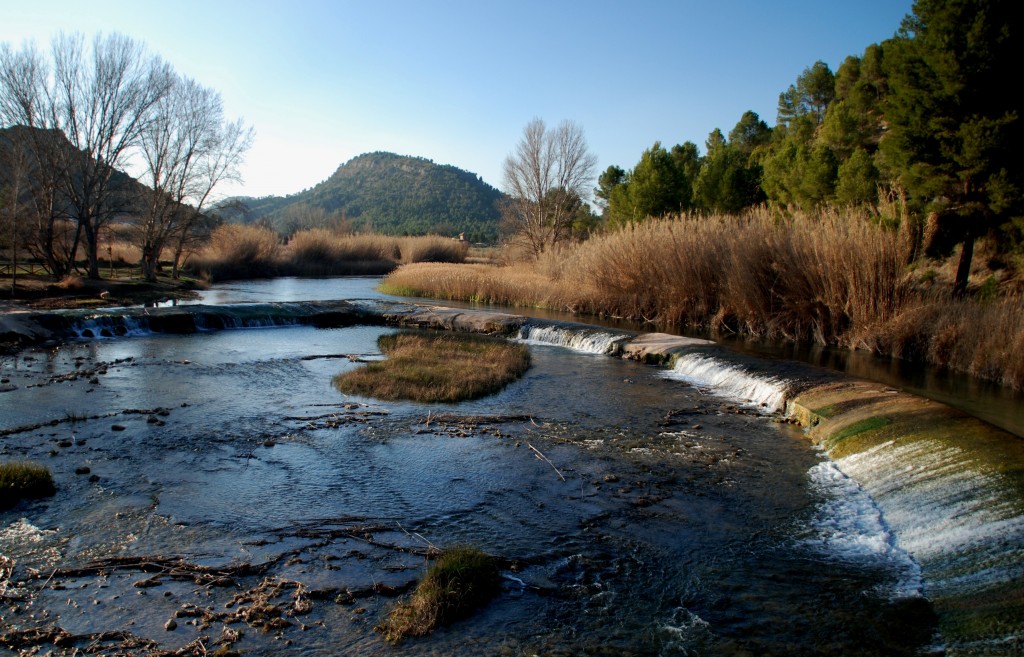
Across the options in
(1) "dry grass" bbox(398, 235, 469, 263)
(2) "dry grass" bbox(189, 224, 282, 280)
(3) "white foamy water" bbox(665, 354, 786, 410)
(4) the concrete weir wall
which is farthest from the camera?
(1) "dry grass" bbox(398, 235, 469, 263)

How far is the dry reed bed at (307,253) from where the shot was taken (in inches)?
1453

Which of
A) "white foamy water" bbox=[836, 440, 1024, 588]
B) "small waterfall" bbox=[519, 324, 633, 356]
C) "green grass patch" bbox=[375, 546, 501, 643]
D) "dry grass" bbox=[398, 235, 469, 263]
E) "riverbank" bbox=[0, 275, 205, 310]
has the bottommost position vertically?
"green grass patch" bbox=[375, 546, 501, 643]

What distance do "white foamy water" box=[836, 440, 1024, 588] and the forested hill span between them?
83542 mm

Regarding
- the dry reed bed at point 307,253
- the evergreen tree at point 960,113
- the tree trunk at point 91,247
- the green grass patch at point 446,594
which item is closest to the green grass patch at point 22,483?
the green grass patch at point 446,594

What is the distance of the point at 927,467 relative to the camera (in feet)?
20.2

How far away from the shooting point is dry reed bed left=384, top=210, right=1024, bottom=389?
1126 cm

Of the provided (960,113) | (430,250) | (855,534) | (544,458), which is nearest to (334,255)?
(430,250)

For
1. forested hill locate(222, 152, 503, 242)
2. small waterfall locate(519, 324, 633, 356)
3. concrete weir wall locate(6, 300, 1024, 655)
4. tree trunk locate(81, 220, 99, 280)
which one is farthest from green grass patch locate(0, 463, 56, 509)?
forested hill locate(222, 152, 503, 242)

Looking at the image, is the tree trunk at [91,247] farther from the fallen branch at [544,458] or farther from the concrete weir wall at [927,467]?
the fallen branch at [544,458]

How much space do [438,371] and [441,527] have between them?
592 cm

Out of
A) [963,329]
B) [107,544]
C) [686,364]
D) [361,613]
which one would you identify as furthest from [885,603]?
[963,329]

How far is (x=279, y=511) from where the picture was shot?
5656 millimetres

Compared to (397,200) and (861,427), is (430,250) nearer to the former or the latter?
(861,427)

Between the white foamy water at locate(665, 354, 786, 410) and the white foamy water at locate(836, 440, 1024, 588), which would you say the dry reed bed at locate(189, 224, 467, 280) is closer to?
the white foamy water at locate(665, 354, 786, 410)
